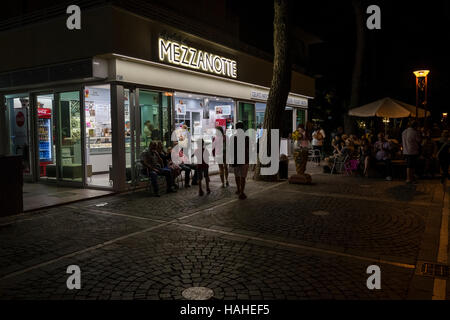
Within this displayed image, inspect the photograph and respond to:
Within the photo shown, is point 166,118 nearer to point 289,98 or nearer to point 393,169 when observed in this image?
point 393,169

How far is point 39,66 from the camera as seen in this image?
34.0 feet

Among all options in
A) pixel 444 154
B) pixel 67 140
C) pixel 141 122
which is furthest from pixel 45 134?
pixel 444 154

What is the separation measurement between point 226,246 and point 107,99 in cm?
932

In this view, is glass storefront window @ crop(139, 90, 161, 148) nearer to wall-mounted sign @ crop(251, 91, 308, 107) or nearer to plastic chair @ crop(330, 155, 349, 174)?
wall-mounted sign @ crop(251, 91, 308, 107)

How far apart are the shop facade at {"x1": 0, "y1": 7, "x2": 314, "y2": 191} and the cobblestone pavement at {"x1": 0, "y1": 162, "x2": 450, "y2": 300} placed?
236 centimetres

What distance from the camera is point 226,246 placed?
17.4ft

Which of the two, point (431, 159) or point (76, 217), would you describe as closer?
point (76, 217)

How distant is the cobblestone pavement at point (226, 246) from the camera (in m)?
3.92

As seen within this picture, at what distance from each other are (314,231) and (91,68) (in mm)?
6880

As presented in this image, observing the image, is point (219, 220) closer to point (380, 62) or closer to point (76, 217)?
point (76, 217)

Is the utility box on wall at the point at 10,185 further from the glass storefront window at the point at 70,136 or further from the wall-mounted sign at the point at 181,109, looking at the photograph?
the wall-mounted sign at the point at 181,109

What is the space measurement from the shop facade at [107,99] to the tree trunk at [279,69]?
7.82ft

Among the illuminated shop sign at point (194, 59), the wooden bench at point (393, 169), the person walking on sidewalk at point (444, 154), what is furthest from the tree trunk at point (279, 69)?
the person walking on sidewalk at point (444, 154)
